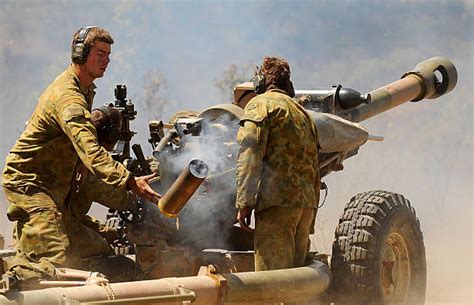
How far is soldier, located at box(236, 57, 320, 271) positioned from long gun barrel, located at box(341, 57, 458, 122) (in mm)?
1956

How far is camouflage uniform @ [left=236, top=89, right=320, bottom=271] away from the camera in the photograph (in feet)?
23.5

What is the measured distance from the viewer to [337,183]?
861 inches

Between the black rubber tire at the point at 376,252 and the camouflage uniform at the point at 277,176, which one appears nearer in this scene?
the camouflage uniform at the point at 277,176

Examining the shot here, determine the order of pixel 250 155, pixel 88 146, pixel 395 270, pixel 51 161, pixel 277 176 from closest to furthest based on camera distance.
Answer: pixel 88 146, pixel 51 161, pixel 250 155, pixel 277 176, pixel 395 270

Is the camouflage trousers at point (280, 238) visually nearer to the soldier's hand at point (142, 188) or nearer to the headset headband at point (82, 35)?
the soldier's hand at point (142, 188)

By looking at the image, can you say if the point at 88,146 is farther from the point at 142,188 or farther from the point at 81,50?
the point at 81,50

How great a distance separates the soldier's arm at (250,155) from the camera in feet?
23.4

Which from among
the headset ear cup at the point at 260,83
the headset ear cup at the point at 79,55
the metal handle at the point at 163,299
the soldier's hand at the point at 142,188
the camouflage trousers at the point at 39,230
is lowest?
the metal handle at the point at 163,299

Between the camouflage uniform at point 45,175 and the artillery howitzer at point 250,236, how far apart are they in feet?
2.55

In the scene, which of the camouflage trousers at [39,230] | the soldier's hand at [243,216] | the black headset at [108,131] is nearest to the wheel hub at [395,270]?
the soldier's hand at [243,216]

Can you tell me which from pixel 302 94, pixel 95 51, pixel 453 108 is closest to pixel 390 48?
pixel 453 108

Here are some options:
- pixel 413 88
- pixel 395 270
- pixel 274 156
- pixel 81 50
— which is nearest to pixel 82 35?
pixel 81 50

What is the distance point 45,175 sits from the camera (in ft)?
22.6

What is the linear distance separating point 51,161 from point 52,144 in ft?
0.38
